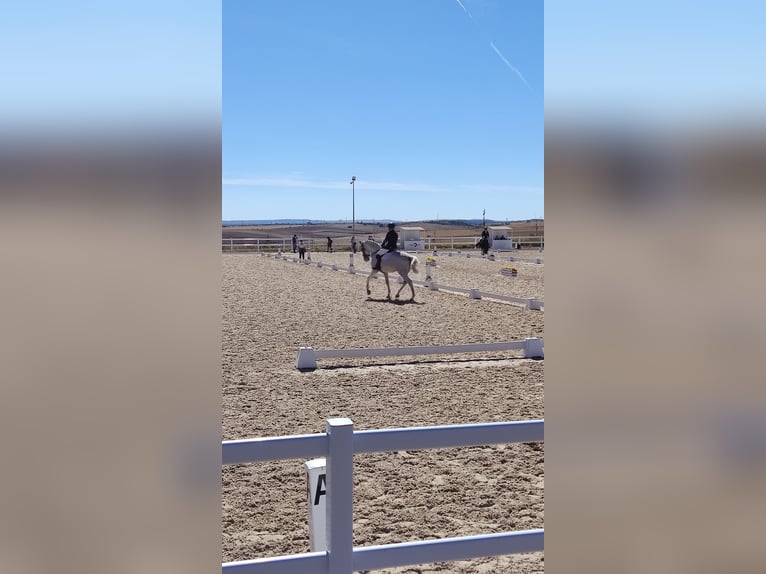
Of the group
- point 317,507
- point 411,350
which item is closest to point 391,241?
point 411,350

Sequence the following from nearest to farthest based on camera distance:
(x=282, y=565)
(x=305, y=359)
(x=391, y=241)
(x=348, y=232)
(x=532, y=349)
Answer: (x=282, y=565) → (x=305, y=359) → (x=532, y=349) → (x=391, y=241) → (x=348, y=232)

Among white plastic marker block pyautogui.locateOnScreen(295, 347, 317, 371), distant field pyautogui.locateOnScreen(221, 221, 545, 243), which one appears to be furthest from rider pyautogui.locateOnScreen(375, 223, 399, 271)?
distant field pyautogui.locateOnScreen(221, 221, 545, 243)

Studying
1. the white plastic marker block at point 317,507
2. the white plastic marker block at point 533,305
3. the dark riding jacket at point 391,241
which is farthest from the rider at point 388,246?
the white plastic marker block at point 317,507

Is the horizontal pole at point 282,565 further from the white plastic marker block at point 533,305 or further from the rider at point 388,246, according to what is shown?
the rider at point 388,246

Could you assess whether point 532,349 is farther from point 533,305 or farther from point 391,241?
point 391,241

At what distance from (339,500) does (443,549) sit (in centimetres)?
55

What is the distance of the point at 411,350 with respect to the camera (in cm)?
771

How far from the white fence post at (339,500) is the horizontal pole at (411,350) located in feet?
16.7
